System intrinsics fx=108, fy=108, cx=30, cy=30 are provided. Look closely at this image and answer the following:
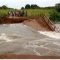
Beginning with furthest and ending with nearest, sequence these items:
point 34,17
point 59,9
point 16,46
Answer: point 59,9
point 34,17
point 16,46

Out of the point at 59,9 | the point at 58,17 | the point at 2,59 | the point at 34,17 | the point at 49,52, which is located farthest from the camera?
the point at 59,9

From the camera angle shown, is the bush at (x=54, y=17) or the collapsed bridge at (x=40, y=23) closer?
the collapsed bridge at (x=40, y=23)

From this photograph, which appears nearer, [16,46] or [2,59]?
[2,59]

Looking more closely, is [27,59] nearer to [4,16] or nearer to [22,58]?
[22,58]

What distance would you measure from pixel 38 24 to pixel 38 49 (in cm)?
713

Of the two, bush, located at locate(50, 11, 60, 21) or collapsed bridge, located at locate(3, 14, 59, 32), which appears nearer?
collapsed bridge, located at locate(3, 14, 59, 32)

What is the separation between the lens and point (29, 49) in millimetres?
5621

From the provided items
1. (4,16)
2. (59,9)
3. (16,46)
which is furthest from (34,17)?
(59,9)

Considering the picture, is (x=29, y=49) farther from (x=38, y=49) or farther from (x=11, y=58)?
(x=11, y=58)

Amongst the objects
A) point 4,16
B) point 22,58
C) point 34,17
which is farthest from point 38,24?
point 22,58

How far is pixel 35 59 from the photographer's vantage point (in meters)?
4.29

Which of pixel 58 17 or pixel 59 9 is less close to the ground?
pixel 59 9

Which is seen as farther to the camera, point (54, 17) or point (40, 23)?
point (54, 17)

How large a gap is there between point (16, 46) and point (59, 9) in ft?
76.1
